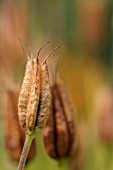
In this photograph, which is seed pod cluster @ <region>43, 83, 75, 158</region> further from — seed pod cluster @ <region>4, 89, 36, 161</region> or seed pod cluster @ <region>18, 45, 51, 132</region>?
seed pod cluster @ <region>18, 45, 51, 132</region>

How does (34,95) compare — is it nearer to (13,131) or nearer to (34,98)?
(34,98)

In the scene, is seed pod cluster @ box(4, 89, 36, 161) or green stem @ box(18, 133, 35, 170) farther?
seed pod cluster @ box(4, 89, 36, 161)

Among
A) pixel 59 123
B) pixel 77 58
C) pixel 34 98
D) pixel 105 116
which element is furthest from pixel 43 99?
pixel 77 58

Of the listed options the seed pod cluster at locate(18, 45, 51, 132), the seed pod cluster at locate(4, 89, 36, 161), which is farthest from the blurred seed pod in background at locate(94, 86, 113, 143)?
the seed pod cluster at locate(18, 45, 51, 132)

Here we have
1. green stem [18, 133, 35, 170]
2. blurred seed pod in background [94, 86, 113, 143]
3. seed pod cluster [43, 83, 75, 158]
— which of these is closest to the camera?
green stem [18, 133, 35, 170]

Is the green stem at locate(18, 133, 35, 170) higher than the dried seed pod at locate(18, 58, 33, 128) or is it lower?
lower

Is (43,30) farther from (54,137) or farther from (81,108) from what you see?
(54,137)
